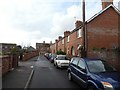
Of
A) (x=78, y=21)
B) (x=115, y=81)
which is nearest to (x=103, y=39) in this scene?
(x=78, y=21)

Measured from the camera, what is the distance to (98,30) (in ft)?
86.5

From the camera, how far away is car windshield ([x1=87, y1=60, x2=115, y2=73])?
9.03 metres

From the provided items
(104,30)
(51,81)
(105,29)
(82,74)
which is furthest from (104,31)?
(82,74)

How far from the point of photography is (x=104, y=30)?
2650 centimetres

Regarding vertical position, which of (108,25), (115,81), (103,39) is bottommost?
(115,81)

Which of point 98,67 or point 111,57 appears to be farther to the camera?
point 111,57

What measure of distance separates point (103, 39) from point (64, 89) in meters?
17.7

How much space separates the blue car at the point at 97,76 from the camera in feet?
23.7

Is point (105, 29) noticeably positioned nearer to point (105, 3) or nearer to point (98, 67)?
point (105, 3)

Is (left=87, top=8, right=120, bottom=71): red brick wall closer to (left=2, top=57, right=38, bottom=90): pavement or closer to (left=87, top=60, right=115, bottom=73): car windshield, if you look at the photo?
(left=2, top=57, right=38, bottom=90): pavement

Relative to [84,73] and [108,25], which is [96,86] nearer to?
[84,73]

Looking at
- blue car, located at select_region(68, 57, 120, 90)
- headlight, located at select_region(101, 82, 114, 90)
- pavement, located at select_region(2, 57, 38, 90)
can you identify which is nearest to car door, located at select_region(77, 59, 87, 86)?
blue car, located at select_region(68, 57, 120, 90)

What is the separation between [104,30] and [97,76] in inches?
761

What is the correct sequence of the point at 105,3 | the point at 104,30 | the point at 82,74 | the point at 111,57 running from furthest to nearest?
1. the point at 105,3
2. the point at 104,30
3. the point at 111,57
4. the point at 82,74
